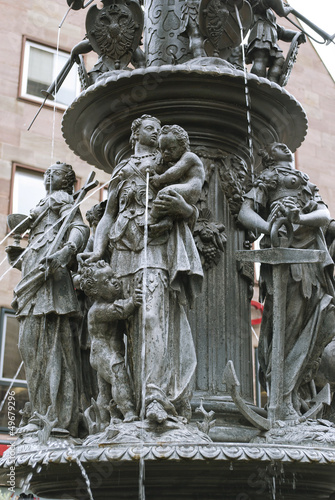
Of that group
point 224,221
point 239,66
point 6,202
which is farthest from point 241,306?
point 6,202

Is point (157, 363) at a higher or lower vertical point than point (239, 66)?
lower

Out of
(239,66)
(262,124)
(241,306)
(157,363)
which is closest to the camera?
(157,363)

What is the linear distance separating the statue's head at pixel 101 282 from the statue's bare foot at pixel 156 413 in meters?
0.96

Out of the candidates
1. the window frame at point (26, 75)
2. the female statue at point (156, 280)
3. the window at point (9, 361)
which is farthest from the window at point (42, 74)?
the female statue at point (156, 280)

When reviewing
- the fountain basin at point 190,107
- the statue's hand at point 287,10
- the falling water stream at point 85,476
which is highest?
the statue's hand at point 287,10

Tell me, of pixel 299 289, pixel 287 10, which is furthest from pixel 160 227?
pixel 287 10

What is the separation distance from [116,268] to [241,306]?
4.33ft

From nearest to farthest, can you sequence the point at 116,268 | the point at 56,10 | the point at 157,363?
the point at 157,363 → the point at 116,268 → the point at 56,10

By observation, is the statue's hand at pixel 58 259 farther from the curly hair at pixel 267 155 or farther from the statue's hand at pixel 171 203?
the curly hair at pixel 267 155

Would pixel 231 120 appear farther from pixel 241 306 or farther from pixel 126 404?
pixel 126 404

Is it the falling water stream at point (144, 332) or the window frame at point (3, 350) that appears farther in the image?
the window frame at point (3, 350)

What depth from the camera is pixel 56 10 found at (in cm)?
2155

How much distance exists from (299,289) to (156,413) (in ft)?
6.36

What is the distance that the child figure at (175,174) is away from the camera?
20.3ft
